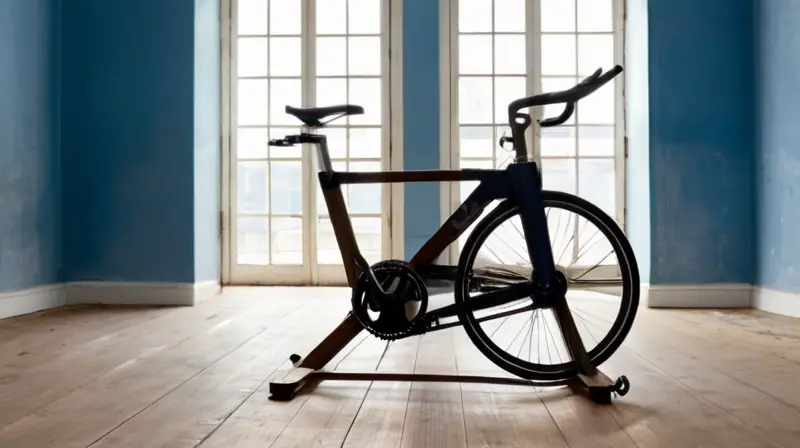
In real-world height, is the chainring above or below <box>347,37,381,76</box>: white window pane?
below

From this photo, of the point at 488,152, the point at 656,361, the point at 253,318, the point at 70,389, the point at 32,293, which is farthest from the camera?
the point at 488,152

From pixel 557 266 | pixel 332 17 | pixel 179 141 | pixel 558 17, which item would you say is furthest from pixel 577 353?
pixel 332 17

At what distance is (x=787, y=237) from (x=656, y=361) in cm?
160

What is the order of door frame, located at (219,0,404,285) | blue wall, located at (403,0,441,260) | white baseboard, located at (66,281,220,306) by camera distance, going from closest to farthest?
white baseboard, located at (66,281,220,306), blue wall, located at (403,0,441,260), door frame, located at (219,0,404,285)

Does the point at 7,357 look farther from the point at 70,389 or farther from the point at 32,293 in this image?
the point at 32,293

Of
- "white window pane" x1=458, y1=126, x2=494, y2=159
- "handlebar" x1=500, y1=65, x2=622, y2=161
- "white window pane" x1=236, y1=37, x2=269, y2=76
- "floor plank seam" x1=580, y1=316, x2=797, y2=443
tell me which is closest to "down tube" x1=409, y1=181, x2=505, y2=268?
"handlebar" x1=500, y1=65, x2=622, y2=161

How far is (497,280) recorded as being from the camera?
2.12 metres

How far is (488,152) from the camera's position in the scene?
15.2ft

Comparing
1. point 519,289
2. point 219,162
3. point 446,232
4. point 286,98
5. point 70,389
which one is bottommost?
point 70,389

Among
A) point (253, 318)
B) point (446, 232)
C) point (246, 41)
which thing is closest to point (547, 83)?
point (246, 41)

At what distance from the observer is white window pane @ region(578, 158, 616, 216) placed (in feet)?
15.0

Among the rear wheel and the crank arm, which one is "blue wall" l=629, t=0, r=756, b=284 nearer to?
the rear wheel

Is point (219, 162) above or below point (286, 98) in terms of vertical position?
below

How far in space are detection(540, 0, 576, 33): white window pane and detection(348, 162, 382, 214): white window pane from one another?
1432 millimetres
